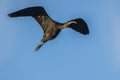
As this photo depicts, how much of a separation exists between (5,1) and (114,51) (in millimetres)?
880

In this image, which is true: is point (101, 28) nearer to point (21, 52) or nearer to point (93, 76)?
point (93, 76)

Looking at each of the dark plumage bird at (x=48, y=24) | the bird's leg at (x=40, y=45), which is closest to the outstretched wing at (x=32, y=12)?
the dark plumage bird at (x=48, y=24)

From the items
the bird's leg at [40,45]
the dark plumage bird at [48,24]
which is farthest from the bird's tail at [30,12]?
the bird's leg at [40,45]

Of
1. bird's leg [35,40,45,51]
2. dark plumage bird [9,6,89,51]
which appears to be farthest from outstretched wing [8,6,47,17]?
bird's leg [35,40,45,51]

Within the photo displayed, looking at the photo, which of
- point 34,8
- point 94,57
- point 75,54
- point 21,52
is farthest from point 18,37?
point 94,57

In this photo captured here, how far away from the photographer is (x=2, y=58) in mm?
2055

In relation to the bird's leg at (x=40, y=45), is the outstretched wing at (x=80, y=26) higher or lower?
higher

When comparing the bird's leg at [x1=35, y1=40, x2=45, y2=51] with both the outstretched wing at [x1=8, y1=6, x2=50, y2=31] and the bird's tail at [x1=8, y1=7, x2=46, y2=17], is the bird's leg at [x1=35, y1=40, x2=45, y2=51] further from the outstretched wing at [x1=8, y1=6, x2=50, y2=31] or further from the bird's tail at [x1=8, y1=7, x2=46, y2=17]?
the bird's tail at [x1=8, y1=7, x2=46, y2=17]

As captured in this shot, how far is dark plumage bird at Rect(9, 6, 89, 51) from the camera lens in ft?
6.29

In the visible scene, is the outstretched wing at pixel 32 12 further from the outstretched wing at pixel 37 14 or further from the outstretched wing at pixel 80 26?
the outstretched wing at pixel 80 26

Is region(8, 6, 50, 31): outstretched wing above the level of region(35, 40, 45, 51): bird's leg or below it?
above

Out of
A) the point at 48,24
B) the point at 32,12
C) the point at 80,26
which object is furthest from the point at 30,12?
the point at 80,26

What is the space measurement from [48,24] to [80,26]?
0.23 m

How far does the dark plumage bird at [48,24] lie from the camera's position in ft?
6.29
